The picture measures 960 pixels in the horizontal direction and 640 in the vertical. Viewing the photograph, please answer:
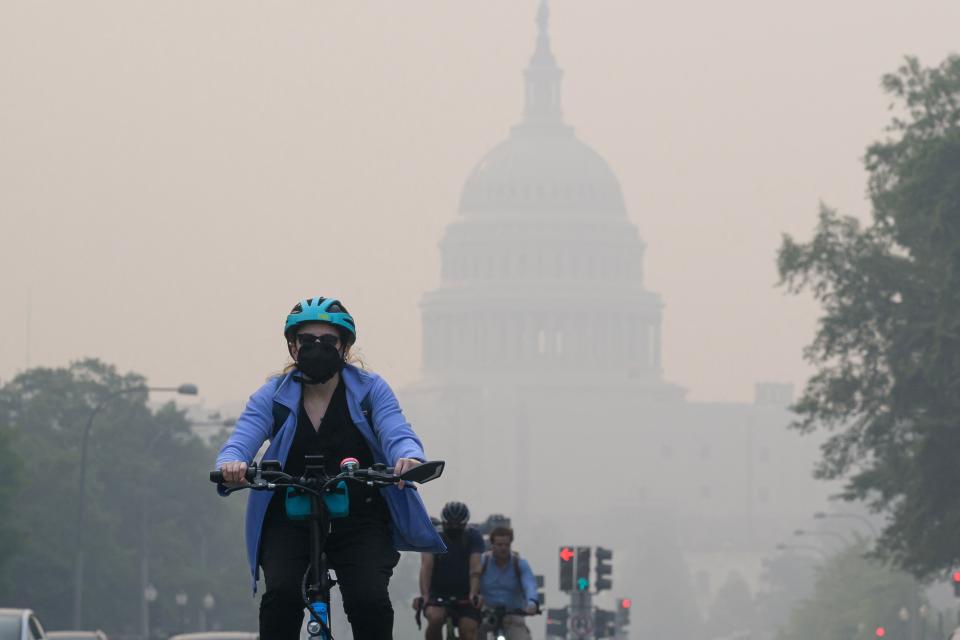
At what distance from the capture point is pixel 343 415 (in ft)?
36.9

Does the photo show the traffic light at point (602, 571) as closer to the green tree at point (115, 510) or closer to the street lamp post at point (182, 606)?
the green tree at point (115, 510)

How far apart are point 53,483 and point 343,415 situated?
66.0 metres

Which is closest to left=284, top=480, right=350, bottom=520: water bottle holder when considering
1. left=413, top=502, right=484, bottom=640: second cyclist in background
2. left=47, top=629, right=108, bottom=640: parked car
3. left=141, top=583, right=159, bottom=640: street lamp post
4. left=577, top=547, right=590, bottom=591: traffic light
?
left=413, top=502, right=484, bottom=640: second cyclist in background

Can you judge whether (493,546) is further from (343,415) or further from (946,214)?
(946,214)

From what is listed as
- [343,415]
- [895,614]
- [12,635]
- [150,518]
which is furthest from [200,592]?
[343,415]

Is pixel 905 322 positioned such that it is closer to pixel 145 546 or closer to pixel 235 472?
pixel 145 546

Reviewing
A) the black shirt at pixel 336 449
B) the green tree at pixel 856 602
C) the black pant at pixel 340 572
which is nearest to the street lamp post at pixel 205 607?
the green tree at pixel 856 602

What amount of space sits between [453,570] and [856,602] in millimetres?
83696

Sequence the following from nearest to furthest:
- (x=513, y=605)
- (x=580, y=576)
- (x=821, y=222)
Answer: (x=513, y=605) < (x=580, y=576) < (x=821, y=222)

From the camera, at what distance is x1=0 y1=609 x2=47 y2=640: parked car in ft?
76.8

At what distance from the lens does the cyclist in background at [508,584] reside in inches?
763

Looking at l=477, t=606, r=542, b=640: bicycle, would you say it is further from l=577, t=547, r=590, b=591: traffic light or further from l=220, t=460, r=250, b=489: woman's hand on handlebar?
l=577, t=547, r=590, b=591: traffic light

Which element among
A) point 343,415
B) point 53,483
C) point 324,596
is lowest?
point 324,596

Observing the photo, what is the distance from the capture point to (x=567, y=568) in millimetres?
42562
